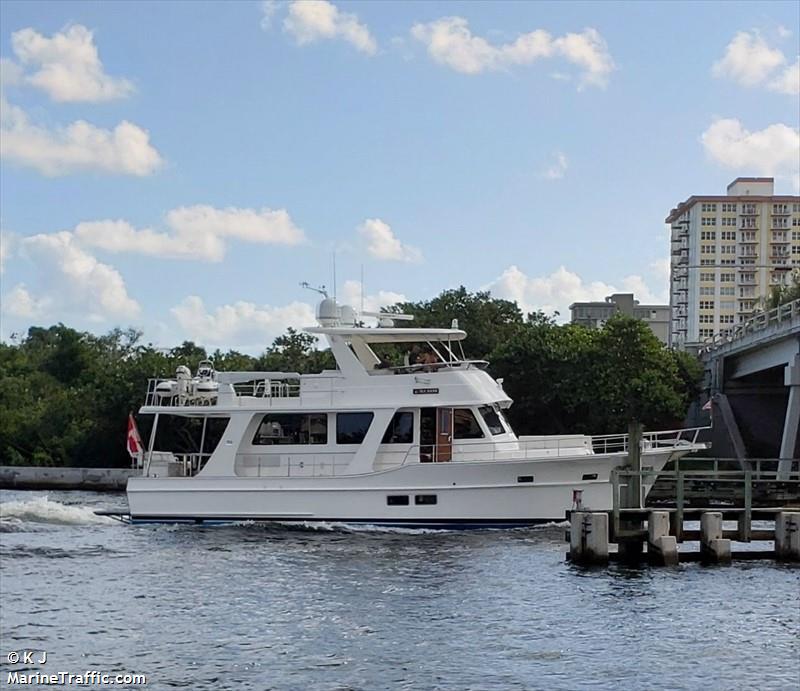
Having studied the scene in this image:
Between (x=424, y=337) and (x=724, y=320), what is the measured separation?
397 ft

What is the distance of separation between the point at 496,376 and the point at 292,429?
88.8ft

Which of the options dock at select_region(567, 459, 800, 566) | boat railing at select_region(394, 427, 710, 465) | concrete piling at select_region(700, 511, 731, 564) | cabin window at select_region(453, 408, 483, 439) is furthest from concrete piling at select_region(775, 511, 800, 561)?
cabin window at select_region(453, 408, 483, 439)

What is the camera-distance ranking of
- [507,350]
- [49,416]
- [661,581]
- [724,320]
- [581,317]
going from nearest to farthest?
[661,581], [507,350], [49,416], [581,317], [724,320]

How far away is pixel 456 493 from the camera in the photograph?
31375 mm

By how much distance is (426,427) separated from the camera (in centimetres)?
3216

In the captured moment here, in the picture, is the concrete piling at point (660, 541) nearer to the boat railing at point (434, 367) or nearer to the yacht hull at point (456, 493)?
the yacht hull at point (456, 493)

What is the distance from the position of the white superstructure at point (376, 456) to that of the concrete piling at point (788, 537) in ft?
17.9

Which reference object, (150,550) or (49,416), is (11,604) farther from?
(49,416)

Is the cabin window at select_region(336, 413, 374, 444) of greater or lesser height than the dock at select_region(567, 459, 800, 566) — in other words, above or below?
above

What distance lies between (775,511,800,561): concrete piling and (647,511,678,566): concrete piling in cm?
238

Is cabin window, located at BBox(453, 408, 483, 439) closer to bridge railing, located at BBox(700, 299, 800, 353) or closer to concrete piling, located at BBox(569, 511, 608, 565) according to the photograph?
concrete piling, located at BBox(569, 511, 608, 565)

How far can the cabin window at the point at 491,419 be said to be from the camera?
1273 inches

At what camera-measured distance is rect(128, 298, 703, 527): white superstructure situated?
103ft

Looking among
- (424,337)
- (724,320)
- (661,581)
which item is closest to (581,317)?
(724,320)
